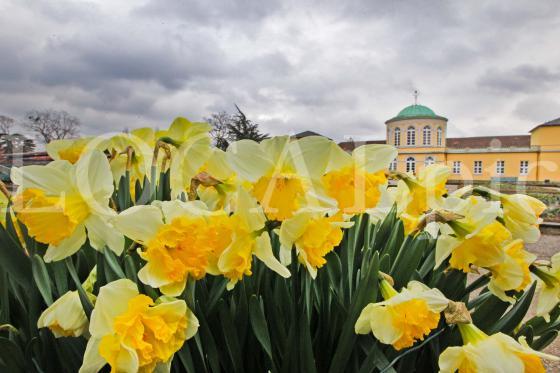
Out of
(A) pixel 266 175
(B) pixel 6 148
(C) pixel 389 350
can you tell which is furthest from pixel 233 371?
(B) pixel 6 148

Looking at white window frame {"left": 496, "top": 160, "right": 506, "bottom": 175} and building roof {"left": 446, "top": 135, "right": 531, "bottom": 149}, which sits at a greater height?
building roof {"left": 446, "top": 135, "right": 531, "bottom": 149}

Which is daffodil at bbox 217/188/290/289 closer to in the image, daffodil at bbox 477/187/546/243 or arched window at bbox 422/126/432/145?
daffodil at bbox 477/187/546/243

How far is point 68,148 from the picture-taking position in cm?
86

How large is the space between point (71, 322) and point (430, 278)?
0.72 metres

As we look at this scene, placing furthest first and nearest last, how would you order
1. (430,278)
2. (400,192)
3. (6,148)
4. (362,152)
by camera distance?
(6,148) < (400,192) < (430,278) < (362,152)

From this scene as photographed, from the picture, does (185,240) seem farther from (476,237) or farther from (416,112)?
(416,112)

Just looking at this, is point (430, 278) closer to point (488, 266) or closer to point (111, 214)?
point (488, 266)

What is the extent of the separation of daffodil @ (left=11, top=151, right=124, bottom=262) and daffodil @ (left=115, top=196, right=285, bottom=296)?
7cm

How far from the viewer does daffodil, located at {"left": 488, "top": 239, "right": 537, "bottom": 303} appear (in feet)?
2.37

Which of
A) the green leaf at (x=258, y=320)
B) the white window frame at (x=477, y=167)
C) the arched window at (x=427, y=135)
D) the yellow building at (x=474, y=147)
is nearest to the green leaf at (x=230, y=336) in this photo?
the green leaf at (x=258, y=320)

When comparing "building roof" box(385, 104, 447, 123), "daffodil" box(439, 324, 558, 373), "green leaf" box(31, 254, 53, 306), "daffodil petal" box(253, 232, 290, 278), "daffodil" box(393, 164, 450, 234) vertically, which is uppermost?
"building roof" box(385, 104, 447, 123)

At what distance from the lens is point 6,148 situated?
1.13 metres

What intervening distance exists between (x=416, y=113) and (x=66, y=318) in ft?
132

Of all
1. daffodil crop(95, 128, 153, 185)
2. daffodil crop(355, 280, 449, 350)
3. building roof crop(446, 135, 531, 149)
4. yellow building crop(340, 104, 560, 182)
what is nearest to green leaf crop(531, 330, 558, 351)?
daffodil crop(355, 280, 449, 350)
